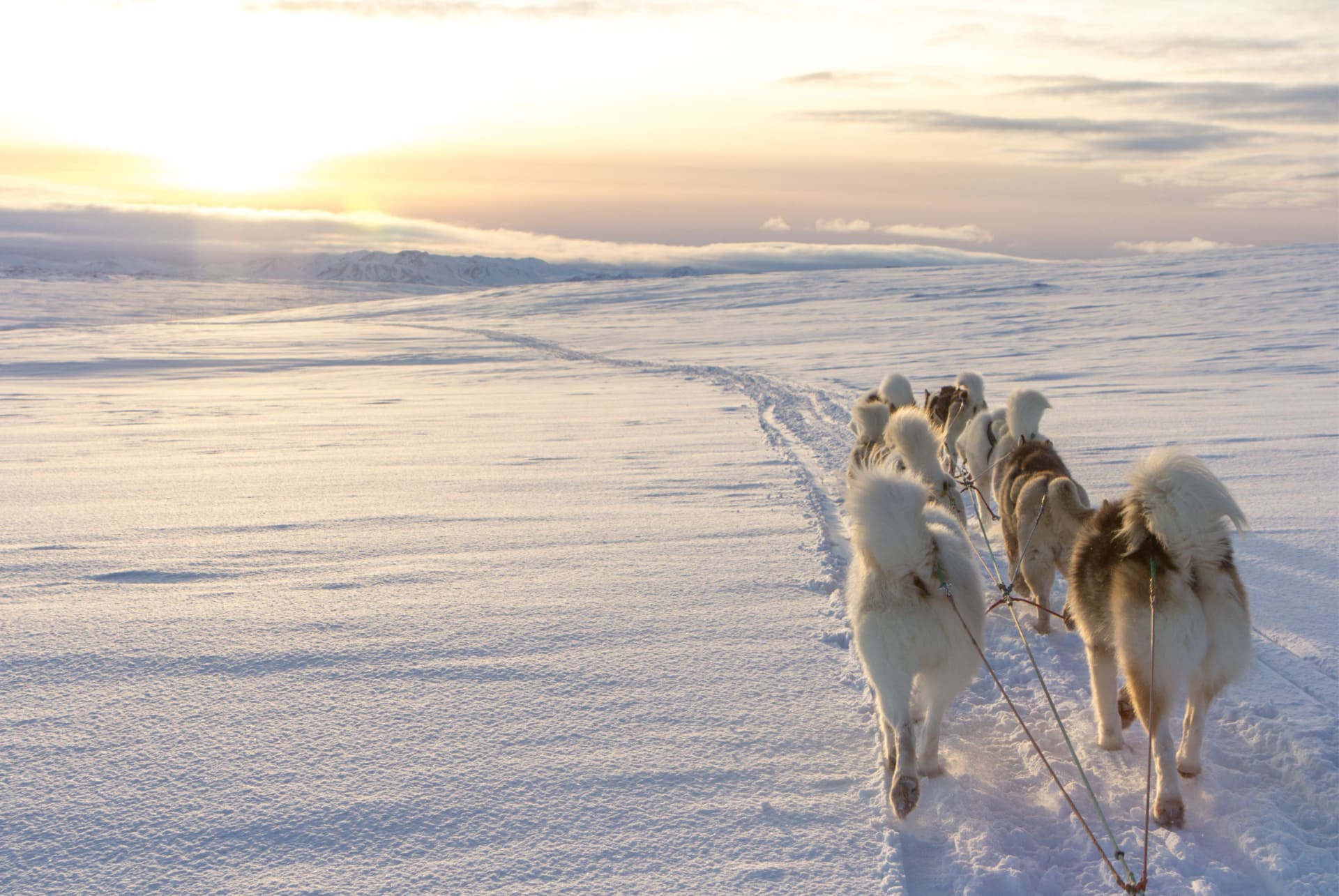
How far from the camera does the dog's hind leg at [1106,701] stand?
2.81m

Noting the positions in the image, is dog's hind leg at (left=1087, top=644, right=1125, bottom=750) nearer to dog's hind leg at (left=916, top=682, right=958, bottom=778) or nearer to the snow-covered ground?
the snow-covered ground

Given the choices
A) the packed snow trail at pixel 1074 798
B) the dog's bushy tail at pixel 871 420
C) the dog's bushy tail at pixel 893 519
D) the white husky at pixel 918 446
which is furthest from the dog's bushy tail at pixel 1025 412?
the dog's bushy tail at pixel 893 519

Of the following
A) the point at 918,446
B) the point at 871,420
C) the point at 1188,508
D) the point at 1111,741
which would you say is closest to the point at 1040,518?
the point at 918,446

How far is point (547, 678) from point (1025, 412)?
2878 mm

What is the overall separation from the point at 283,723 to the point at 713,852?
5.08ft

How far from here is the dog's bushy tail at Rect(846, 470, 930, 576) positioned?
8.13 feet

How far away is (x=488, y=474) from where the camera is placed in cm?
718

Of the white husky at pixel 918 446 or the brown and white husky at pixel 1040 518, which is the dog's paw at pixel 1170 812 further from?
the white husky at pixel 918 446

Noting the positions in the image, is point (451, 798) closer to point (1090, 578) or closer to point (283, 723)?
point (283, 723)

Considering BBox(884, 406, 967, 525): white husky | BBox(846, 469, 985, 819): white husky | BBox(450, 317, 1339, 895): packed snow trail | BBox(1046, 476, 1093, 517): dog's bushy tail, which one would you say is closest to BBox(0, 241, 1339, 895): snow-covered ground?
BBox(450, 317, 1339, 895): packed snow trail

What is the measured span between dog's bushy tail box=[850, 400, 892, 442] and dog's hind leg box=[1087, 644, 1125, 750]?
2.95 meters

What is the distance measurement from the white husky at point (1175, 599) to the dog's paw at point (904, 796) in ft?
2.12

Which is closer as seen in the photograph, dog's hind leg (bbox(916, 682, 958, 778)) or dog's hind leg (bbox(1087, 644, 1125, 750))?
dog's hind leg (bbox(916, 682, 958, 778))

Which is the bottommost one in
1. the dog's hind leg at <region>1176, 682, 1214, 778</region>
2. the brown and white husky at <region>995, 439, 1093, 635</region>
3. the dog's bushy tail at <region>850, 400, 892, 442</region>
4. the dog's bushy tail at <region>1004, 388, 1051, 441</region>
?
the dog's hind leg at <region>1176, 682, 1214, 778</region>
